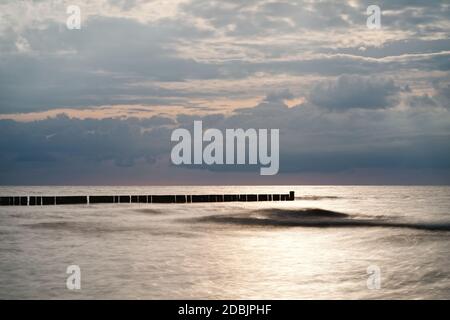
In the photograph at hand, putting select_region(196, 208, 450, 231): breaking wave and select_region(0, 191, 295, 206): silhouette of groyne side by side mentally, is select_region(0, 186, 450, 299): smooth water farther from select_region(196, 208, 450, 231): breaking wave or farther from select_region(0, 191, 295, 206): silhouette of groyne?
select_region(0, 191, 295, 206): silhouette of groyne

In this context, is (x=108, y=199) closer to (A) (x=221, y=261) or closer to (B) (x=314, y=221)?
(B) (x=314, y=221)

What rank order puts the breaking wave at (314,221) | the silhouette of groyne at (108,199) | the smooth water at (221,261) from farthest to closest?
the silhouette of groyne at (108,199), the breaking wave at (314,221), the smooth water at (221,261)

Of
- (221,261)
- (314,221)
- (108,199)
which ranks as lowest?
(314,221)

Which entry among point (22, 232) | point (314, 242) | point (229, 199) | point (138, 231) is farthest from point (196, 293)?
point (229, 199)

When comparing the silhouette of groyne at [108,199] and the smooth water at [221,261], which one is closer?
the smooth water at [221,261]

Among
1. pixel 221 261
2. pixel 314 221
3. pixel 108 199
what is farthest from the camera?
pixel 108 199

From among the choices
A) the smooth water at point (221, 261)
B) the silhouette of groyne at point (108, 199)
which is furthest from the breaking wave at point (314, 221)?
the silhouette of groyne at point (108, 199)

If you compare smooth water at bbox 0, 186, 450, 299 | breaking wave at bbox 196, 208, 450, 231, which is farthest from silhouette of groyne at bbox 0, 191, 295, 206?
smooth water at bbox 0, 186, 450, 299

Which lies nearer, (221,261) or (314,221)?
(221,261)

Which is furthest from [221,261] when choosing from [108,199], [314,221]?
[108,199]

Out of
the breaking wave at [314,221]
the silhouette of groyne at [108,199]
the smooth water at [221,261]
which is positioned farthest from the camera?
the silhouette of groyne at [108,199]

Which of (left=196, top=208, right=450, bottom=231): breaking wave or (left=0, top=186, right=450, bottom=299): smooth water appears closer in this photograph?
(left=0, top=186, right=450, bottom=299): smooth water

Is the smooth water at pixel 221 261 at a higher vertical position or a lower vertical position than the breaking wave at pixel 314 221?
higher

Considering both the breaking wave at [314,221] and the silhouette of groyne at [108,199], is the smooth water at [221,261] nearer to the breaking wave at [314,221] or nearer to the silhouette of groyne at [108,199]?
the breaking wave at [314,221]
